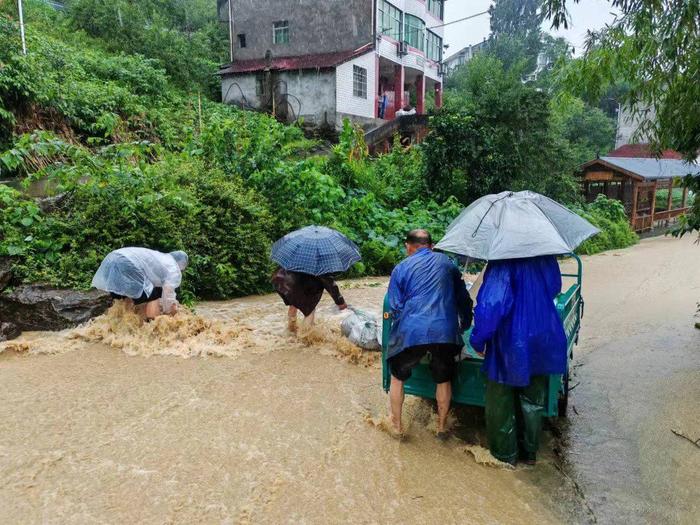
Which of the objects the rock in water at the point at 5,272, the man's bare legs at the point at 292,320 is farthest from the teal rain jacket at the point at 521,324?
the rock in water at the point at 5,272

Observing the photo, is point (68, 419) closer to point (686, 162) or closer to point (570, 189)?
point (686, 162)

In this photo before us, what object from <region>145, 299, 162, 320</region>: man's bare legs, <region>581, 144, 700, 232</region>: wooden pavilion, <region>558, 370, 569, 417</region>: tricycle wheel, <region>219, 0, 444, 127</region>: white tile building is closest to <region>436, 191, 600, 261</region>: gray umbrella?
<region>558, 370, 569, 417</region>: tricycle wheel

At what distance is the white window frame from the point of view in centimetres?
2446

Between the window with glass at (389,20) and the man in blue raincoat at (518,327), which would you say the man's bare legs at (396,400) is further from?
the window with glass at (389,20)

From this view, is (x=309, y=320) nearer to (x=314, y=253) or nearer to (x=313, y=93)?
(x=314, y=253)

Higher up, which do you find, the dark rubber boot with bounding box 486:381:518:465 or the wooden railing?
the wooden railing

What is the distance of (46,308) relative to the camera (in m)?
7.09

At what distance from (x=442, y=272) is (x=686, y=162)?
159 inches

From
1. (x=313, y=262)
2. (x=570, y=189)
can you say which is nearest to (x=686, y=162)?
(x=313, y=262)

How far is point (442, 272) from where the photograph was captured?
4105mm

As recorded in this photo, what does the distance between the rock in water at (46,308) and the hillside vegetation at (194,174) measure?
0.90ft

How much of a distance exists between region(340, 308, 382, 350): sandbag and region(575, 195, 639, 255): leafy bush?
14.3 m

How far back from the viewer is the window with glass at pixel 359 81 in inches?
963

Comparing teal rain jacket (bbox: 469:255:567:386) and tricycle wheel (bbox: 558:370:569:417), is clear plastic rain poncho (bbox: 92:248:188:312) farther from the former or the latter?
tricycle wheel (bbox: 558:370:569:417)
